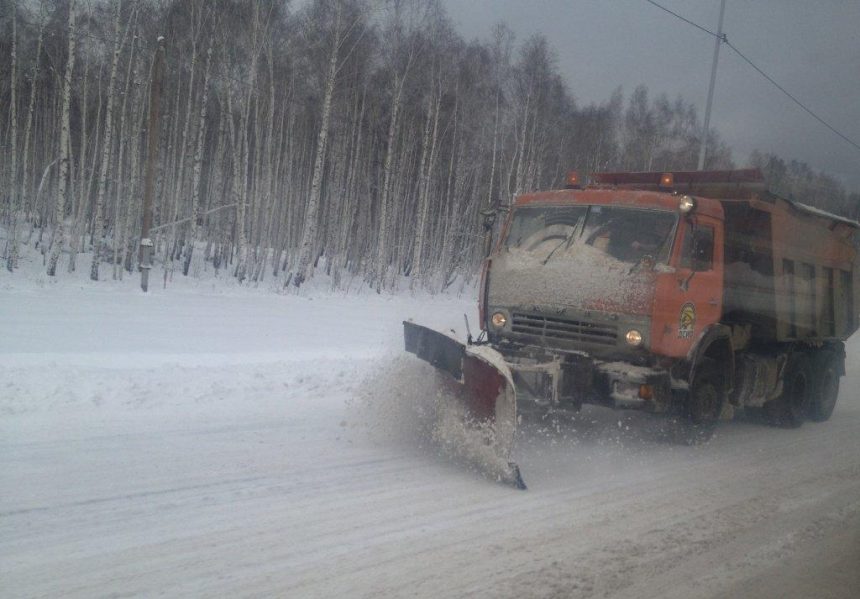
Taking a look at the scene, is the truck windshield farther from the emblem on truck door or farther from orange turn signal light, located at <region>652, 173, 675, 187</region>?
orange turn signal light, located at <region>652, 173, 675, 187</region>

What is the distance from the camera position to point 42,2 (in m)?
22.0

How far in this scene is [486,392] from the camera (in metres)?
6.31

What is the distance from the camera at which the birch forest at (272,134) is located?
76.2 ft

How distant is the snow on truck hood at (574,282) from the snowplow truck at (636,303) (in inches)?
0.5

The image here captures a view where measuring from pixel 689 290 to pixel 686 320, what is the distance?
322mm

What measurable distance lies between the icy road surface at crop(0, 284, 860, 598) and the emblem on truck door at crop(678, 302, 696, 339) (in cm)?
140

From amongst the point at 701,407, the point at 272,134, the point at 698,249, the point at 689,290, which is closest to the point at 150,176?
the point at 272,134

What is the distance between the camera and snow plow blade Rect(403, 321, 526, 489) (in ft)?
20.2

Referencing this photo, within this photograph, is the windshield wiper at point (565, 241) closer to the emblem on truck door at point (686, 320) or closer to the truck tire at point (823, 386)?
the emblem on truck door at point (686, 320)

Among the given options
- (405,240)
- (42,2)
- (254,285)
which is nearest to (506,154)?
(405,240)

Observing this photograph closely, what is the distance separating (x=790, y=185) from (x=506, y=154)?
2520 centimetres

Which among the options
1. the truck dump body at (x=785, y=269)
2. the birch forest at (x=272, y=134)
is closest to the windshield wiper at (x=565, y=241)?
the truck dump body at (x=785, y=269)

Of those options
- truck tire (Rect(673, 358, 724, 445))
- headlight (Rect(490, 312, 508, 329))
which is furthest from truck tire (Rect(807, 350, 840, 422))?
headlight (Rect(490, 312, 508, 329))

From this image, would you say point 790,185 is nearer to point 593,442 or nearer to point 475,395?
point 593,442
